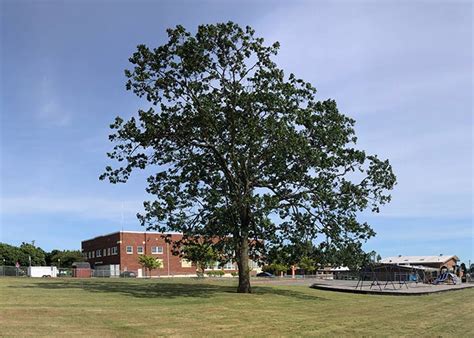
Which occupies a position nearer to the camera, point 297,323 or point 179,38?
point 297,323

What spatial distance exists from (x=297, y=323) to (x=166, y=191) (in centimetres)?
1400

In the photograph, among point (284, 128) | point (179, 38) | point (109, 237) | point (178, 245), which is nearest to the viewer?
point (284, 128)

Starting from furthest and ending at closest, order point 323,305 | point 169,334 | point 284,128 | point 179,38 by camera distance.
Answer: point 179,38, point 284,128, point 323,305, point 169,334

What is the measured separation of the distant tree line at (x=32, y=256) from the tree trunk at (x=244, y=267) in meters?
84.8

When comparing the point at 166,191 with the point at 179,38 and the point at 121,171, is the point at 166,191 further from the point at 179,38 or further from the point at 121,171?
the point at 179,38

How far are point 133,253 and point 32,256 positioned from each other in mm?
24955

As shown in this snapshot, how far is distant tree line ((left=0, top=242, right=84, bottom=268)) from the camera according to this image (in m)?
104

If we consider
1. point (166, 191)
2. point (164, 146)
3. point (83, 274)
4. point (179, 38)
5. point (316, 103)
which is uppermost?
point (179, 38)

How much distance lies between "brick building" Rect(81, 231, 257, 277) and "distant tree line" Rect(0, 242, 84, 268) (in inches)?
163

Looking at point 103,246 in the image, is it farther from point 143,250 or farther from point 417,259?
point 417,259

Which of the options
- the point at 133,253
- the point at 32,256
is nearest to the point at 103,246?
the point at 133,253

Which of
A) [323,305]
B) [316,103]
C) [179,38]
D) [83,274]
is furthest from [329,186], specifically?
[83,274]

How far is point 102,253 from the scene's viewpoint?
106m

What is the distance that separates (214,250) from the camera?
29.5 meters
